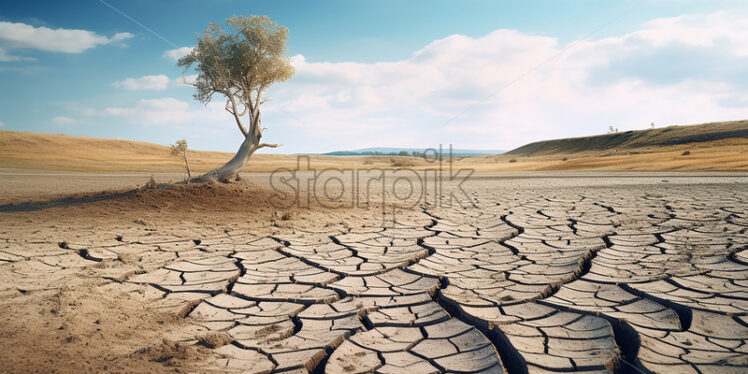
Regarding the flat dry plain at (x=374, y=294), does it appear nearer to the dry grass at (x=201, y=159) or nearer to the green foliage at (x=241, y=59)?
the green foliage at (x=241, y=59)

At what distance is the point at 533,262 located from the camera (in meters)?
3.75

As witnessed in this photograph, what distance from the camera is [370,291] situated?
305cm

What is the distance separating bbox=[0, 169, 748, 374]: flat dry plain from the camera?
202 centimetres

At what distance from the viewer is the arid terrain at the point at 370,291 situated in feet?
6.64

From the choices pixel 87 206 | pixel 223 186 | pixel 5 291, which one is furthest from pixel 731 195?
pixel 87 206

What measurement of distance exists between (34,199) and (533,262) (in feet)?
28.1

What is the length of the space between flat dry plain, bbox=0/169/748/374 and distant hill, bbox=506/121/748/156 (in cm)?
3994

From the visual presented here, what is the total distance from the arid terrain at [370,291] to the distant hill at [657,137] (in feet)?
128

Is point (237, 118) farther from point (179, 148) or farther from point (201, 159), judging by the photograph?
point (201, 159)

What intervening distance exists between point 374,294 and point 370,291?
77mm

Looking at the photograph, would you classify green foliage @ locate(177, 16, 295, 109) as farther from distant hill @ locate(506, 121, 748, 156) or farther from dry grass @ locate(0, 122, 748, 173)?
distant hill @ locate(506, 121, 748, 156)

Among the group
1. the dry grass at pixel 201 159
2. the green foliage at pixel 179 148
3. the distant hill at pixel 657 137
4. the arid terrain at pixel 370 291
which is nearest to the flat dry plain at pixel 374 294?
the arid terrain at pixel 370 291

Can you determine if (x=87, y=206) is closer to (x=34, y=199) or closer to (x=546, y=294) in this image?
(x=34, y=199)

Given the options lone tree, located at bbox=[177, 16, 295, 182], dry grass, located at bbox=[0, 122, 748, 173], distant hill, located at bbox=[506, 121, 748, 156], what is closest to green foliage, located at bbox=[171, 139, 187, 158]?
lone tree, located at bbox=[177, 16, 295, 182]
